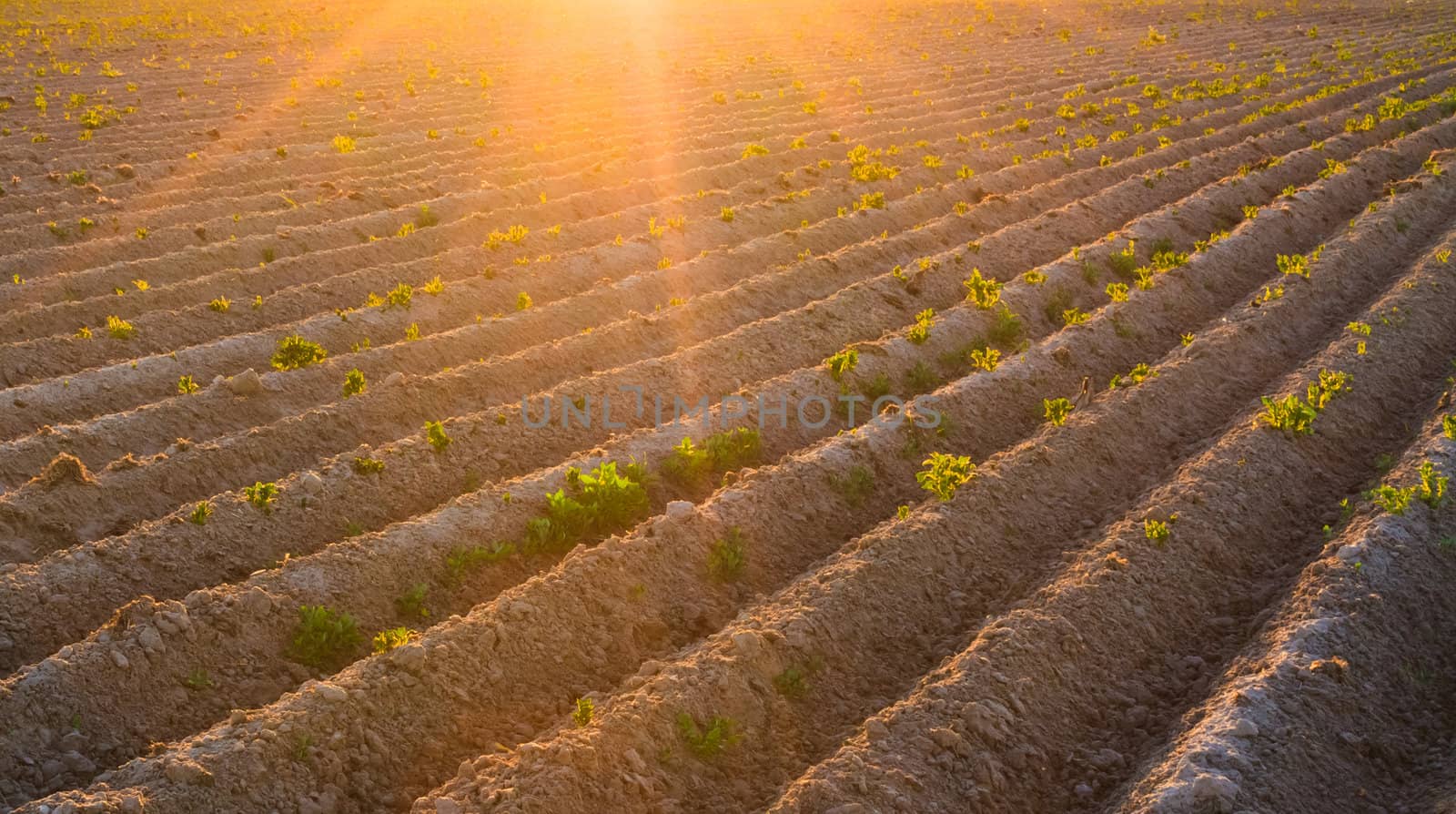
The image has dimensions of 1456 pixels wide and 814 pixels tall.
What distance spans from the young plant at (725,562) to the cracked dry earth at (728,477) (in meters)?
0.03

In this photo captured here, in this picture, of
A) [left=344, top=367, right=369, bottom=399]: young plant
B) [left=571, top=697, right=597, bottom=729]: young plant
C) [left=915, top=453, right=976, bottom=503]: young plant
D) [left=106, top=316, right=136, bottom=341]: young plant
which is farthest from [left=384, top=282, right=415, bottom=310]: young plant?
→ [left=571, top=697, right=597, bottom=729]: young plant

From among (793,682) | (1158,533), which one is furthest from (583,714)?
(1158,533)

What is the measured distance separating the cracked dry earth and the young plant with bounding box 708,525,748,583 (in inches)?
1.3

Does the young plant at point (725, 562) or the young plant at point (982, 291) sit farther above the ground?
the young plant at point (982, 291)

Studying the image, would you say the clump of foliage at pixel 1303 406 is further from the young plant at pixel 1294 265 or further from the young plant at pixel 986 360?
the young plant at pixel 1294 265

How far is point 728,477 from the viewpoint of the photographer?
831 cm

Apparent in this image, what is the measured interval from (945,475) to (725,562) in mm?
1825

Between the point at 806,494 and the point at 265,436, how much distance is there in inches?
178

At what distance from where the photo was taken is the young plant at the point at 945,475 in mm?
7855

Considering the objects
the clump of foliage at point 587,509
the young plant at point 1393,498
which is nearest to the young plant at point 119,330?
the clump of foliage at point 587,509

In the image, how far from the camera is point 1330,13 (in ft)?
135

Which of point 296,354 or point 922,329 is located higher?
point 296,354

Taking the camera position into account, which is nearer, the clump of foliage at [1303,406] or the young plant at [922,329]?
the clump of foliage at [1303,406]

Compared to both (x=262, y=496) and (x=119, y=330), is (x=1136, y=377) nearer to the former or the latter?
(x=262, y=496)
